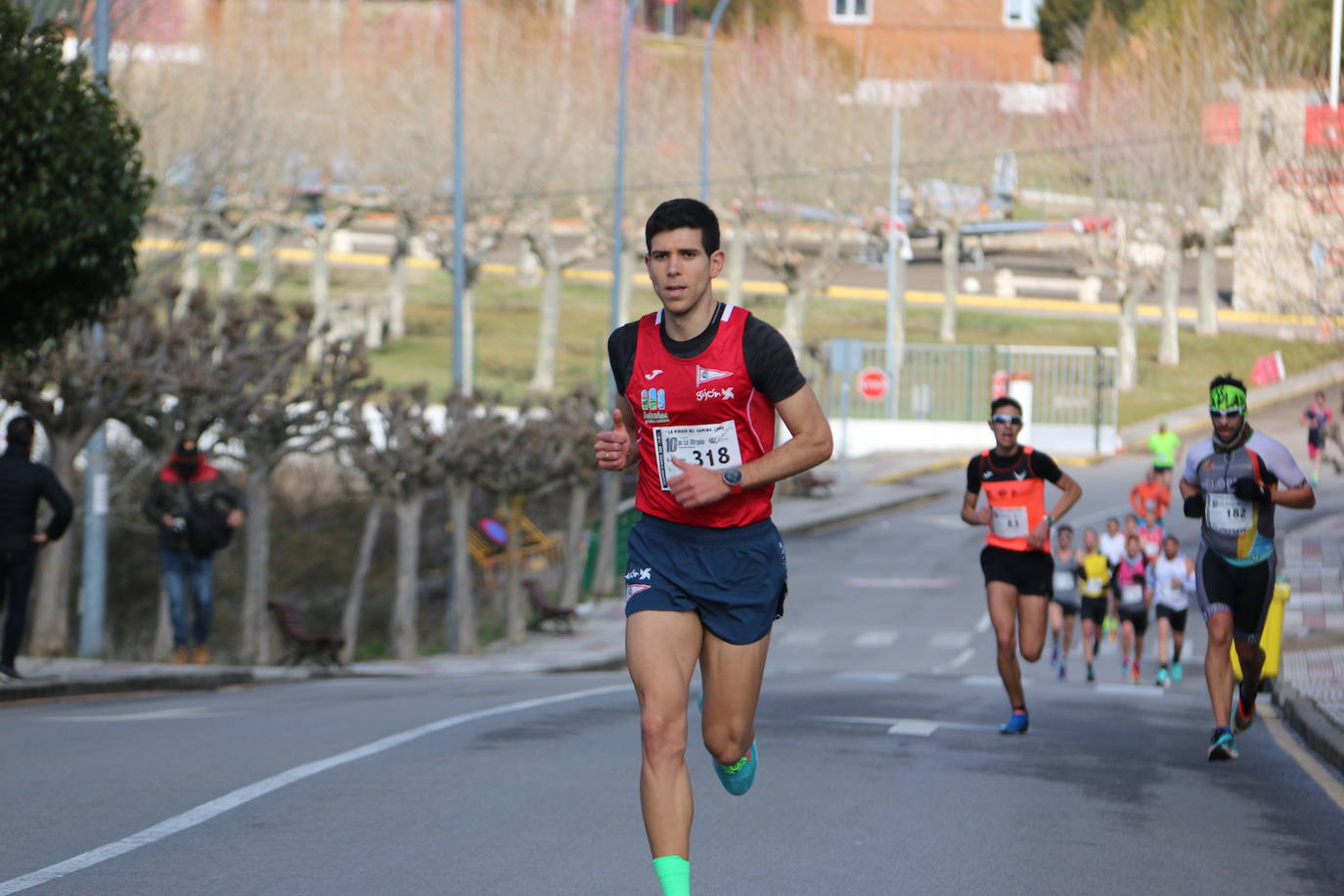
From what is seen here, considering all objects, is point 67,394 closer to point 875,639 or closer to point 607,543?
point 875,639

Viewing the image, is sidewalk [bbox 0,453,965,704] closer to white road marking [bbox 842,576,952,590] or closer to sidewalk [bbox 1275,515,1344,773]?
white road marking [bbox 842,576,952,590]

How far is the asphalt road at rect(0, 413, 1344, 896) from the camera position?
7.20 m

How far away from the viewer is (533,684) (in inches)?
699

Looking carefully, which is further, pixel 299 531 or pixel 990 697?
pixel 299 531

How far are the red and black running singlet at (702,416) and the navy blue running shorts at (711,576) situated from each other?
6 centimetres

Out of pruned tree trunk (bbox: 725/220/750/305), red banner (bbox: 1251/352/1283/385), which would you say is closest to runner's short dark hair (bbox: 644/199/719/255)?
red banner (bbox: 1251/352/1283/385)

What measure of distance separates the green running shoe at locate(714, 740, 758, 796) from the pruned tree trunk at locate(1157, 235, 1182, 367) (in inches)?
2215

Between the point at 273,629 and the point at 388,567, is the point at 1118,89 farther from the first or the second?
the point at 273,629

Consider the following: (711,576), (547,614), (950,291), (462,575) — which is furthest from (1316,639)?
(950,291)

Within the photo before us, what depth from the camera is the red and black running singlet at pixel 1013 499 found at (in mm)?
12586

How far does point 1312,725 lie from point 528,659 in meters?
13.3

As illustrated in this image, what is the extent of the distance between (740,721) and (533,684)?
11634mm

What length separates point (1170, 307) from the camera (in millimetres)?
61094

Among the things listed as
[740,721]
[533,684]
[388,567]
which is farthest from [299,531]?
[740,721]
